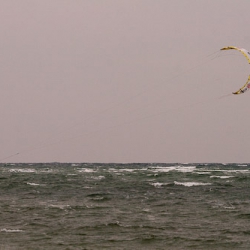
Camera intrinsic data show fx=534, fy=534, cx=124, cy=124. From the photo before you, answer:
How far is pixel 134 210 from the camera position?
82.6ft

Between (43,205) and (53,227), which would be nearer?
(53,227)

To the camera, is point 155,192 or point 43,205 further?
point 155,192

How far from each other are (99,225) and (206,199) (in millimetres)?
11131

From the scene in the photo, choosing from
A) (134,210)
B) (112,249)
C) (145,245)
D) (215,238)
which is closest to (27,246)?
(112,249)

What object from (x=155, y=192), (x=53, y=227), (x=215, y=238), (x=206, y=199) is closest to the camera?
(x=215, y=238)

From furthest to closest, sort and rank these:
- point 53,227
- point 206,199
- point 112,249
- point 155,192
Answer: point 155,192 < point 206,199 < point 53,227 < point 112,249

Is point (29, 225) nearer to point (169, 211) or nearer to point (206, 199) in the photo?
point (169, 211)

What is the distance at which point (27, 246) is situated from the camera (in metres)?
16.8

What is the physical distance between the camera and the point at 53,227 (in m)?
20.3

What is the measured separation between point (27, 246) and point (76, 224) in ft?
14.5

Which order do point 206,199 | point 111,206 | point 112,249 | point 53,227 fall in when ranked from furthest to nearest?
point 206,199
point 111,206
point 53,227
point 112,249

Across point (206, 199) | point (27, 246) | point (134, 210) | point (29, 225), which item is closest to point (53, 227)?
point (29, 225)

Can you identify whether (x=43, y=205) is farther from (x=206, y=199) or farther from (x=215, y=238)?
(x=215, y=238)

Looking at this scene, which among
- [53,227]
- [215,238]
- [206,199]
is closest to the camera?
[215,238]
